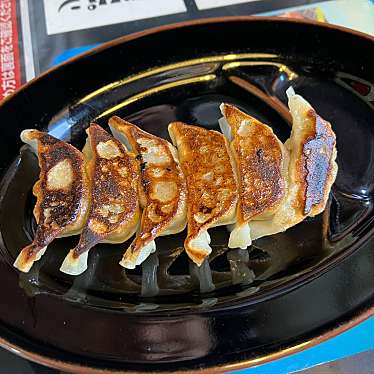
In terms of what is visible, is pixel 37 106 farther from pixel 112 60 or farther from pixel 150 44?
pixel 150 44

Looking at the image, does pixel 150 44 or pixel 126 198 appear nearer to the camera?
pixel 126 198

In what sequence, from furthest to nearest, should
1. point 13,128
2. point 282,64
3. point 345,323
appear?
point 282,64 → point 13,128 → point 345,323

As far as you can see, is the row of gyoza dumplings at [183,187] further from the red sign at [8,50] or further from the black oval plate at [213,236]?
the red sign at [8,50]

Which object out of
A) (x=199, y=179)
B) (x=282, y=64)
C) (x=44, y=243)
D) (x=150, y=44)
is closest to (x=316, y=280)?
(x=199, y=179)

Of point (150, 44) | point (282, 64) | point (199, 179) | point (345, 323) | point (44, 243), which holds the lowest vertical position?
point (345, 323)

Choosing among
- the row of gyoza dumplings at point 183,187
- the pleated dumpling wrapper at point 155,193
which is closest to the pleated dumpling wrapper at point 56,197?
the row of gyoza dumplings at point 183,187

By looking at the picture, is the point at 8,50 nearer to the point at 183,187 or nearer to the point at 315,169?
the point at 183,187

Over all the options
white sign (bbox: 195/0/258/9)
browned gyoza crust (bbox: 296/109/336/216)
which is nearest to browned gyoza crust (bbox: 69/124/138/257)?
browned gyoza crust (bbox: 296/109/336/216)
